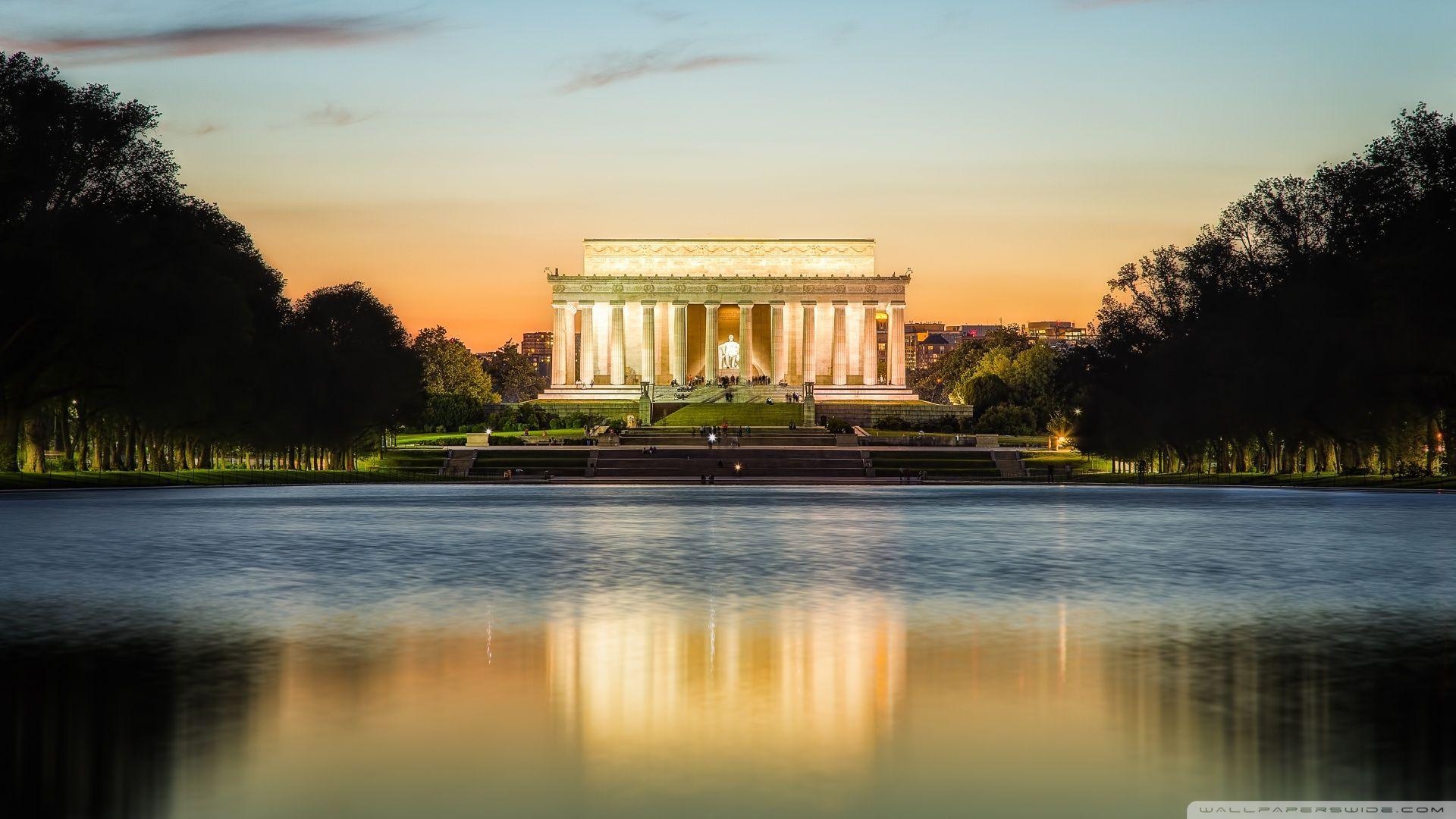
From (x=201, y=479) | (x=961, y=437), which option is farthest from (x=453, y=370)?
(x=201, y=479)

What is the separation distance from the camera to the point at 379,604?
18141 mm

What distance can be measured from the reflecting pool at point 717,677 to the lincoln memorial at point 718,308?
10940cm

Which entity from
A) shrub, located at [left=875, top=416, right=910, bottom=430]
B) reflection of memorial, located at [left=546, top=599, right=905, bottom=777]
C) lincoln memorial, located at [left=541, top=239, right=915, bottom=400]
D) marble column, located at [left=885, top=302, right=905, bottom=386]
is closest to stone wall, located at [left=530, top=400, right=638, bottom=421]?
lincoln memorial, located at [left=541, top=239, right=915, bottom=400]

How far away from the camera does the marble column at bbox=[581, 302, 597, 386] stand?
140 m

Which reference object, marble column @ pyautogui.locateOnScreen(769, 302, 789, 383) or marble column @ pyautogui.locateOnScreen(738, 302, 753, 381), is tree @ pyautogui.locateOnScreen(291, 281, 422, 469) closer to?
marble column @ pyautogui.locateOnScreen(769, 302, 789, 383)

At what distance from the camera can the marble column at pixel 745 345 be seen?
14236cm

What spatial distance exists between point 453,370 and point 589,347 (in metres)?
16.3

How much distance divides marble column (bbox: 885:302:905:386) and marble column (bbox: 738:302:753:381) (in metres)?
13.5

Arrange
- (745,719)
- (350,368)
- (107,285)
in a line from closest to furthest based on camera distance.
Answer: (745,719) → (107,285) → (350,368)

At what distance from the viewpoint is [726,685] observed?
12156 millimetres

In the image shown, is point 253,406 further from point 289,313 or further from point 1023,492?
point 1023,492

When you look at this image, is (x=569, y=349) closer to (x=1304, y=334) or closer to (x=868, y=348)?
(x=868, y=348)

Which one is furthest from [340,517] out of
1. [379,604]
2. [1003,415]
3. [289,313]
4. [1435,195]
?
[1003,415]

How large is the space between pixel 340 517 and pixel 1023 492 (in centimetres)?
2867
